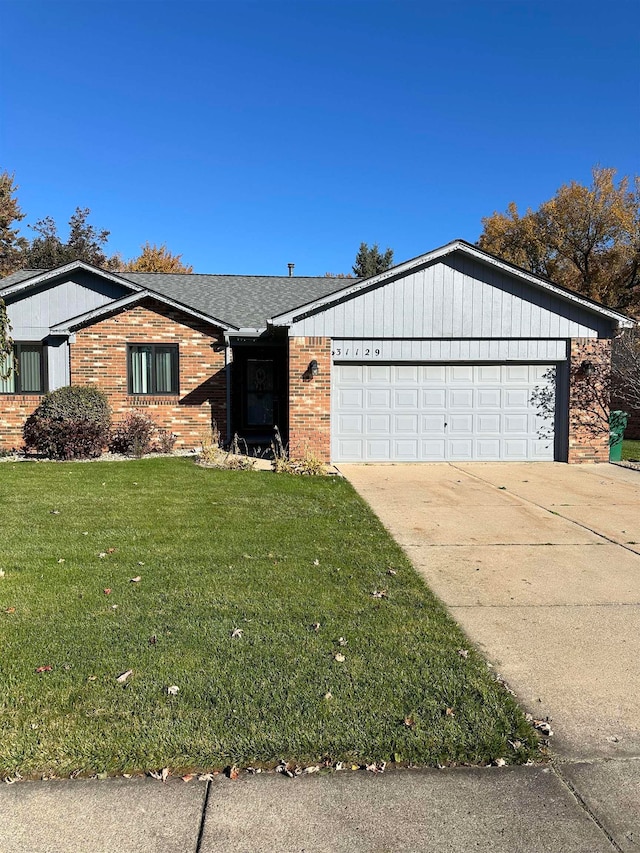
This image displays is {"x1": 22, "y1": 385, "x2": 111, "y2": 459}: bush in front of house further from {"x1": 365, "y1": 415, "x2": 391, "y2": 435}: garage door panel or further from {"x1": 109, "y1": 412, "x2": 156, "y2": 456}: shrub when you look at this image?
{"x1": 365, "y1": 415, "x2": 391, "y2": 435}: garage door panel

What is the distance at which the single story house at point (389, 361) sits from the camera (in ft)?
41.9

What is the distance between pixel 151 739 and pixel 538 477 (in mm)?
9984

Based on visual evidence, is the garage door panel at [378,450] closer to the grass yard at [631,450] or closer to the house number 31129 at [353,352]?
the house number 31129 at [353,352]

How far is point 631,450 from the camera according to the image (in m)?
16.0

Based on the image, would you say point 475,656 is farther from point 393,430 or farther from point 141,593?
point 393,430

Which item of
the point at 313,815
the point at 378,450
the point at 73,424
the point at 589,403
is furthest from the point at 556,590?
the point at 73,424

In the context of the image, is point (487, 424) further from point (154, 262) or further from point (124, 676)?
point (154, 262)

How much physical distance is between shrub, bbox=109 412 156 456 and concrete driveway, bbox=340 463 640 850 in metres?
5.59

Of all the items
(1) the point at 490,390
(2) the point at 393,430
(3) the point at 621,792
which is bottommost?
(3) the point at 621,792

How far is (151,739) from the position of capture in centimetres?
293

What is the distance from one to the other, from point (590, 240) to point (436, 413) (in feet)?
91.0

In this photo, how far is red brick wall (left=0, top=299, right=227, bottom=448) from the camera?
47.0 feet

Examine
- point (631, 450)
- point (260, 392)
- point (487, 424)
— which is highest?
point (260, 392)

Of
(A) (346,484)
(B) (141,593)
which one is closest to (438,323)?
(A) (346,484)
